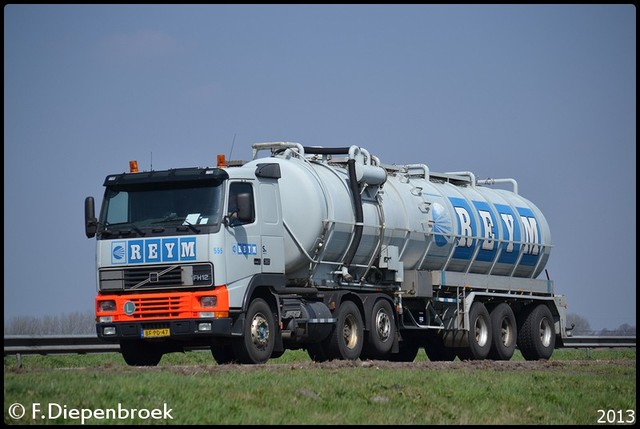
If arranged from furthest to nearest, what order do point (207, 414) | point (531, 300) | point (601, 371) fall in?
point (531, 300) < point (601, 371) < point (207, 414)

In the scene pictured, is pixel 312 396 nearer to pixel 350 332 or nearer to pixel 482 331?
pixel 350 332

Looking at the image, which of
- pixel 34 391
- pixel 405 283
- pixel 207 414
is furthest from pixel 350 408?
pixel 405 283

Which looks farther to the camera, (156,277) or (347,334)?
(347,334)

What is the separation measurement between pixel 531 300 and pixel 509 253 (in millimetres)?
1559

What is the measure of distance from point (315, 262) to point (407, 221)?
347 centimetres

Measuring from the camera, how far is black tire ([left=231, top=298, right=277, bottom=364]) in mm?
22250

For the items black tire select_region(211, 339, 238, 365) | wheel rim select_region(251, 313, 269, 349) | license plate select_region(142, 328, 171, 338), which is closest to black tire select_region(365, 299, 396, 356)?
black tire select_region(211, 339, 238, 365)

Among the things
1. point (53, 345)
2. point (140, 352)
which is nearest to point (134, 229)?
point (140, 352)

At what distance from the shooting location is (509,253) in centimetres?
3111

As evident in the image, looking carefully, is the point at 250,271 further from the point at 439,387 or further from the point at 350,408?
the point at 350,408

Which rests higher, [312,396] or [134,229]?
[134,229]

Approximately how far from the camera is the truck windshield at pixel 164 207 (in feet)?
72.1

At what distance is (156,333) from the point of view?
2192cm

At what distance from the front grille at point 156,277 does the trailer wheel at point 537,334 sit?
11660 mm
